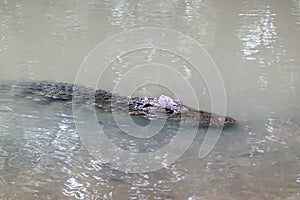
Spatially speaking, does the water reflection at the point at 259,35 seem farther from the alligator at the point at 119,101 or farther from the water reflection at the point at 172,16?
the alligator at the point at 119,101

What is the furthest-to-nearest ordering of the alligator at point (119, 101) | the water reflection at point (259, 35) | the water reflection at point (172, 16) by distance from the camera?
1. the water reflection at point (172, 16)
2. the water reflection at point (259, 35)
3. the alligator at point (119, 101)

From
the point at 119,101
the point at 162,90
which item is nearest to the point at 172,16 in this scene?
the point at 162,90

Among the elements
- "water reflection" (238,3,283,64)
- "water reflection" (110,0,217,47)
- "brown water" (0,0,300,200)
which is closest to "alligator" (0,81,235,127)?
"brown water" (0,0,300,200)

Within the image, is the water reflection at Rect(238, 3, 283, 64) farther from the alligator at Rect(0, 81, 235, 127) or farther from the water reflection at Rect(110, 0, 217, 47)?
the alligator at Rect(0, 81, 235, 127)

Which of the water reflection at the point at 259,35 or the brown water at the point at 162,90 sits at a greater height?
the water reflection at the point at 259,35

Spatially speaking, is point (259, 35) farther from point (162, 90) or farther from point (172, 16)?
point (162, 90)

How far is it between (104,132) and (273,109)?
6.74ft

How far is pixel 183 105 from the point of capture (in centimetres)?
479

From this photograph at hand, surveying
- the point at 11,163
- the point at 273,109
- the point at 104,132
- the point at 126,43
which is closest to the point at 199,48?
the point at 126,43

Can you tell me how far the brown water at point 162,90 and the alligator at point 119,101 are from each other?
7.9 inches

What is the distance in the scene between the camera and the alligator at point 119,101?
4504 mm

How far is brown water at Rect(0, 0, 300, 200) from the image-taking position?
10.8 feet

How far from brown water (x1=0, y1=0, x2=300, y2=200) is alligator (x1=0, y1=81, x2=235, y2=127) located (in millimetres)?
201

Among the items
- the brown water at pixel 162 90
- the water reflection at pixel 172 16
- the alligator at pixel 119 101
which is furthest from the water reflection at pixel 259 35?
the alligator at pixel 119 101
